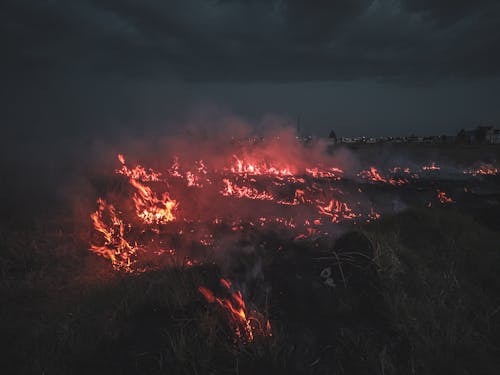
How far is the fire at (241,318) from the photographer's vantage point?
328cm

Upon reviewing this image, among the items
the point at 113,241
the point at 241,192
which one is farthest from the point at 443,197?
the point at 113,241

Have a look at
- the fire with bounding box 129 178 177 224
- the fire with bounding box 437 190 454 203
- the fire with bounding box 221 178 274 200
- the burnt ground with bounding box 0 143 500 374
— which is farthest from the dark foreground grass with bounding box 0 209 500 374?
the fire with bounding box 221 178 274 200

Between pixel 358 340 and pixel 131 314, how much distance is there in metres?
3.08

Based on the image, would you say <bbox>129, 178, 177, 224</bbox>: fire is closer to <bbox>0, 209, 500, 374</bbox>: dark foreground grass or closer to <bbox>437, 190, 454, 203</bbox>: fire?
<bbox>0, 209, 500, 374</bbox>: dark foreground grass

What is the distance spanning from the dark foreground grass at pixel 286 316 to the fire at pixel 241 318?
0.11 meters

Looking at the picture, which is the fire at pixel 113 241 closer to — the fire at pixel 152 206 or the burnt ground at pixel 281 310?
the burnt ground at pixel 281 310

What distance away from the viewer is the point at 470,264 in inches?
225

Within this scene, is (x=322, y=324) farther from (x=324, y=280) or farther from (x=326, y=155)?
(x=326, y=155)

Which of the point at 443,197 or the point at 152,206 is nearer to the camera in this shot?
the point at 152,206

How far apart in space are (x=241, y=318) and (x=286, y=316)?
2.16 feet

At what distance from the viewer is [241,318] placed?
350 centimetres

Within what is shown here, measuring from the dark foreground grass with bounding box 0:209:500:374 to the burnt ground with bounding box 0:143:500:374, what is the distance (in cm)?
2

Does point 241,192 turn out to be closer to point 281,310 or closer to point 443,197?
point 443,197

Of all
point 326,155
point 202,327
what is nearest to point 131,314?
point 202,327
